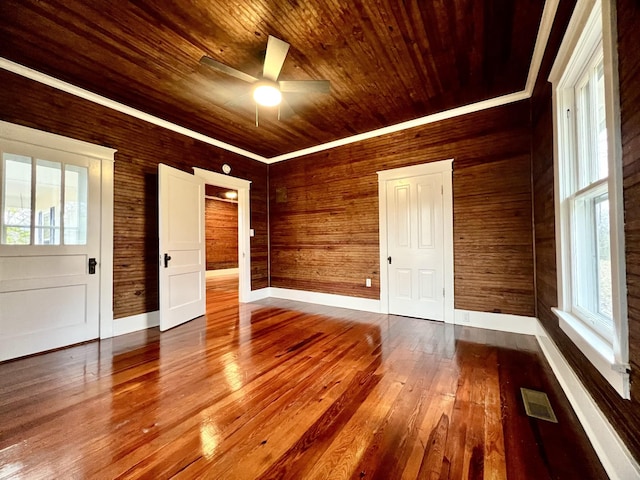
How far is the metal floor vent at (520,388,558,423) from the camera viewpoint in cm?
165

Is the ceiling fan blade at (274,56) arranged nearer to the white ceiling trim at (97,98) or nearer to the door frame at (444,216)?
the white ceiling trim at (97,98)

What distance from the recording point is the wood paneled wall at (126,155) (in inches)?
106

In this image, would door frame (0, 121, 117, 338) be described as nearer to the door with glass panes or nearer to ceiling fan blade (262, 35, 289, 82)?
the door with glass panes

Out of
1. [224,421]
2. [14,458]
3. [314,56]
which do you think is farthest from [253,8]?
[14,458]

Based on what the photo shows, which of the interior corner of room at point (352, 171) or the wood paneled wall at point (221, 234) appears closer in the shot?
the interior corner of room at point (352, 171)

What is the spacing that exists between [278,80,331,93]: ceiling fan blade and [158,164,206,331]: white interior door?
1.94 metres

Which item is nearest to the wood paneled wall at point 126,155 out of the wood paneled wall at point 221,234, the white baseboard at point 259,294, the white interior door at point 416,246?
the white baseboard at point 259,294

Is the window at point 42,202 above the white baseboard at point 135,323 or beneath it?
above

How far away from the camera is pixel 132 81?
2.85 meters

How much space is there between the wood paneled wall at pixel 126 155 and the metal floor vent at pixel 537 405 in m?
4.03

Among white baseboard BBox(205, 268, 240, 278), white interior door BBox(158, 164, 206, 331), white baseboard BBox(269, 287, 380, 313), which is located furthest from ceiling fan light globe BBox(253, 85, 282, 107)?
white baseboard BBox(205, 268, 240, 278)

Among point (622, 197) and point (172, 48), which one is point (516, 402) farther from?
point (172, 48)

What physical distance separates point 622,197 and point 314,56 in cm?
244

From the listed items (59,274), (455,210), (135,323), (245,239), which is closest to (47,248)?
(59,274)
